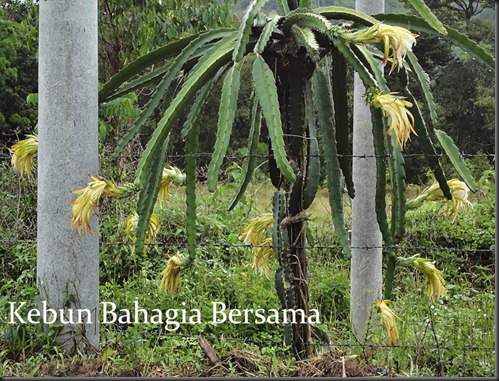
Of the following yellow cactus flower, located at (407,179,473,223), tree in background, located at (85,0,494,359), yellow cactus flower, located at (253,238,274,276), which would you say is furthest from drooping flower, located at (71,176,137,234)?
yellow cactus flower, located at (407,179,473,223)

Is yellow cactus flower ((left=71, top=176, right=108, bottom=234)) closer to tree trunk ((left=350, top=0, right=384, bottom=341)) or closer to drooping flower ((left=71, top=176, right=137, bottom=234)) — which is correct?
drooping flower ((left=71, top=176, right=137, bottom=234))

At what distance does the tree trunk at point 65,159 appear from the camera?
309 cm

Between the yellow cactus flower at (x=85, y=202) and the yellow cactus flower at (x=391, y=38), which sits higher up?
the yellow cactus flower at (x=391, y=38)

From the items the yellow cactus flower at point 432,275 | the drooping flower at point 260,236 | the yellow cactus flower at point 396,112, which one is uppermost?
the yellow cactus flower at point 396,112

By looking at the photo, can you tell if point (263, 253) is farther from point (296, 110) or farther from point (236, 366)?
point (296, 110)

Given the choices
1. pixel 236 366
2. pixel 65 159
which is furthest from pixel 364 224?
pixel 65 159

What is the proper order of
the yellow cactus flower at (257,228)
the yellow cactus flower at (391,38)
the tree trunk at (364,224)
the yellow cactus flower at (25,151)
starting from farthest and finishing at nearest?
the tree trunk at (364,224)
the yellow cactus flower at (25,151)
the yellow cactus flower at (257,228)
the yellow cactus flower at (391,38)

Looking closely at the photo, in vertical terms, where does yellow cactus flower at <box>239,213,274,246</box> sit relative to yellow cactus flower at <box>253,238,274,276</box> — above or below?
above

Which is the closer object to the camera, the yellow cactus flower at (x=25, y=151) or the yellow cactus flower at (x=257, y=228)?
the yellow cactus flower at (x=257, y=228)

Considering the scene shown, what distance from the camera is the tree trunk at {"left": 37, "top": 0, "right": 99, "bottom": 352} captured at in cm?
309

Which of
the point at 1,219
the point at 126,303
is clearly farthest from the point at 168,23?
the point at 126,303

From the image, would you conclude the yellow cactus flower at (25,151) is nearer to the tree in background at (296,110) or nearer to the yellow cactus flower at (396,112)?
the tree in background at (296,110)

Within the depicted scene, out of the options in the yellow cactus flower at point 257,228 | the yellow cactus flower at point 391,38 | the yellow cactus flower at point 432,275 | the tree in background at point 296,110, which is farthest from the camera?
the yellow cactus flower at point 257,228

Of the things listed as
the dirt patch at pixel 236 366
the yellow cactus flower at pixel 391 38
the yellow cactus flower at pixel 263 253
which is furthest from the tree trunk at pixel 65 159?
the yellow cactus flower at pixel 391 38
